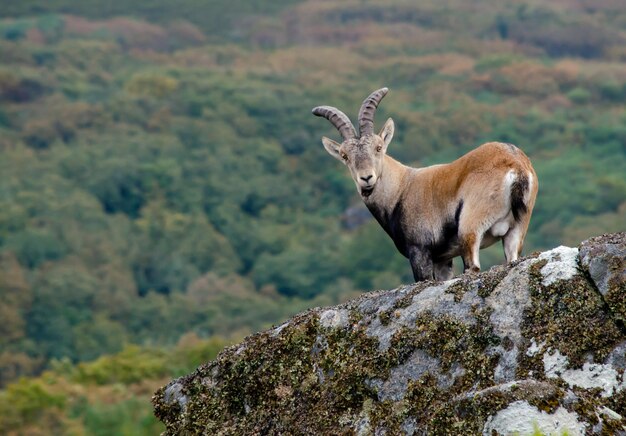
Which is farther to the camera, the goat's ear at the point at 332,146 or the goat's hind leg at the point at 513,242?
the goat's ear at the point at 332,146

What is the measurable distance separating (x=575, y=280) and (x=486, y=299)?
0.73m

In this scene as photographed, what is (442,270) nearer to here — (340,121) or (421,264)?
(421,264)

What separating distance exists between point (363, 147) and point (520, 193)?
337cm

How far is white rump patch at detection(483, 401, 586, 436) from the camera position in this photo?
30.5ft

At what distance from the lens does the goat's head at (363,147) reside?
57.8 feet

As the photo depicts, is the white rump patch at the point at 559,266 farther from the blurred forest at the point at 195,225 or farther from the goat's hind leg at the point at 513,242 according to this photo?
the blurred forest at the point at 195,225

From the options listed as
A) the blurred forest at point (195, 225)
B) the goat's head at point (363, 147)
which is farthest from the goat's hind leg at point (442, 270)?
the blurred forest at point (195, 225)

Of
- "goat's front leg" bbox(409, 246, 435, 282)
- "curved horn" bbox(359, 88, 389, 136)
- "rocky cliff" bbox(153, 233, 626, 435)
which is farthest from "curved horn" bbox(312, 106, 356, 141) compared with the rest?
"rocky cliff" bbox(153, 233, 626, 435)

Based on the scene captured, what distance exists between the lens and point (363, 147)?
1794 centimetres

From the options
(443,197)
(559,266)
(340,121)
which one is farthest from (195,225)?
(559,266)

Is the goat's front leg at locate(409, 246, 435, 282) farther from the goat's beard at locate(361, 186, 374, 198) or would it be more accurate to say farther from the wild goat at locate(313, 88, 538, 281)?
the goat's beard at locate(361, 186, 374, 198)

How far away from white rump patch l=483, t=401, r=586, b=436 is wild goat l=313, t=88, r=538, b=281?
5.33m

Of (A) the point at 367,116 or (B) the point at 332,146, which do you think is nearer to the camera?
(A) the point at 367,116

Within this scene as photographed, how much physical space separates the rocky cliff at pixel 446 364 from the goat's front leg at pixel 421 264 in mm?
4243
